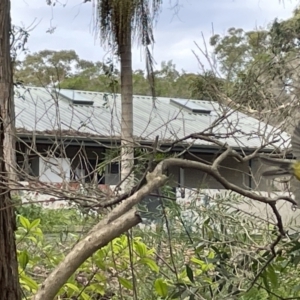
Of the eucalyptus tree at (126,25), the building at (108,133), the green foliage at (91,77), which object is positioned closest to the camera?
the building at (108,133)

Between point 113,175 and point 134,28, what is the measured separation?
494cm

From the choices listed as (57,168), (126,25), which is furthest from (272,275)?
(126,25)

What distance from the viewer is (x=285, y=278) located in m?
2.34

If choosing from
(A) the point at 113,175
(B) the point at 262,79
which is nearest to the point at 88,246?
(A) the point at 113,175

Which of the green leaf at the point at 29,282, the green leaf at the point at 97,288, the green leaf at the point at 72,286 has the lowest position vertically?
the green leaf at the point at 97,288

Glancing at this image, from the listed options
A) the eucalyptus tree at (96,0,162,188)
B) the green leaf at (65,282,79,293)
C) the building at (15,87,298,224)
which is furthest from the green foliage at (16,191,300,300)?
the eucalyptus tree at (96,0,162,188)

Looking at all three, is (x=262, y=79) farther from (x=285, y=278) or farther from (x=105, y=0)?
(x=105, y=0)

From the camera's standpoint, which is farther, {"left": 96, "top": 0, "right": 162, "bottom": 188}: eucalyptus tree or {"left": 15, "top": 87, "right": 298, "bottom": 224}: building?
{"left": 96, "top": 0, "right": 162, "bottom": 188}: eucalyptus tree

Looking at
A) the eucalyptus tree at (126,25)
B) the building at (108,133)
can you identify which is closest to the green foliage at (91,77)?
the building at (108,133)

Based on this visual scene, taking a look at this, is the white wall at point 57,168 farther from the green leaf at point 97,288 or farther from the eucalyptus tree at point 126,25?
the eucalyptus tree at point 126,25

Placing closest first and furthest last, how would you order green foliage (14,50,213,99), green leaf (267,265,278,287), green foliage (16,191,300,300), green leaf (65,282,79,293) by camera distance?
1. green leaf (267,265,278,287)
2. green foliage (16,191,300,300)
3. green leaf (65,282,79,293)
4. green foliage (14,50,213,99)

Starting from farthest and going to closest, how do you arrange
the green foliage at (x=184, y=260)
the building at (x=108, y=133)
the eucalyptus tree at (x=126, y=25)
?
the eucalyptus tree at (x=126, y=25)
the building at (x=108, y=133)
the green foliage at (x=184, y=260)

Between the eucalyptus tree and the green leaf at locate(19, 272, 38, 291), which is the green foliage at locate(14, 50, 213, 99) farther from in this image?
the green leaf at locate(19, 272, 38, 291)

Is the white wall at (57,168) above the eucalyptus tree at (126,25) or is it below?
below
